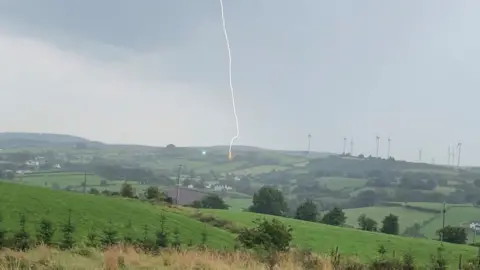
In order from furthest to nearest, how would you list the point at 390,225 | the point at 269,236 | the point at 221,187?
the point at 221,187 < the point at 390,225 < the point at 269,236

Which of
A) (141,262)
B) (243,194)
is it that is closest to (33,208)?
(141,262)

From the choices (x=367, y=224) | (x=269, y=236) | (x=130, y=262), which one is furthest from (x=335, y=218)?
(x=130, y=262)

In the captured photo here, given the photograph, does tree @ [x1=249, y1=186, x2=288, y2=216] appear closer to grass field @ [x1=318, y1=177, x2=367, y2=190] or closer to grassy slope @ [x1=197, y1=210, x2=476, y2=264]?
grass field @ [x1=318, y1=177, x2=367, y2=190]

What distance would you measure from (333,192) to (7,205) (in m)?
79.4

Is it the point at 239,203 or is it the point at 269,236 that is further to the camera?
the point at 239,203

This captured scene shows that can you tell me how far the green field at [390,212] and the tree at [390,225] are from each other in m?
2.58

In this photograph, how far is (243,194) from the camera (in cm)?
9831

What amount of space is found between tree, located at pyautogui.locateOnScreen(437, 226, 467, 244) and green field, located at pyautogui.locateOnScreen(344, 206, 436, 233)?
1108 centimetres

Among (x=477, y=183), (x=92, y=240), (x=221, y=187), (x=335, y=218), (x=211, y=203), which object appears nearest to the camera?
(x=92, y=240)

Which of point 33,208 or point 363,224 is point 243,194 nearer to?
point 363,224

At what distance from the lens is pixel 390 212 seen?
79438mm

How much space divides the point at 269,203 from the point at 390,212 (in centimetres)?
1761

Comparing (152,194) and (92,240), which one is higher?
(92,240)

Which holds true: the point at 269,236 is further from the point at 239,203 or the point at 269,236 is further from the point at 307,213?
the point at 239,203
